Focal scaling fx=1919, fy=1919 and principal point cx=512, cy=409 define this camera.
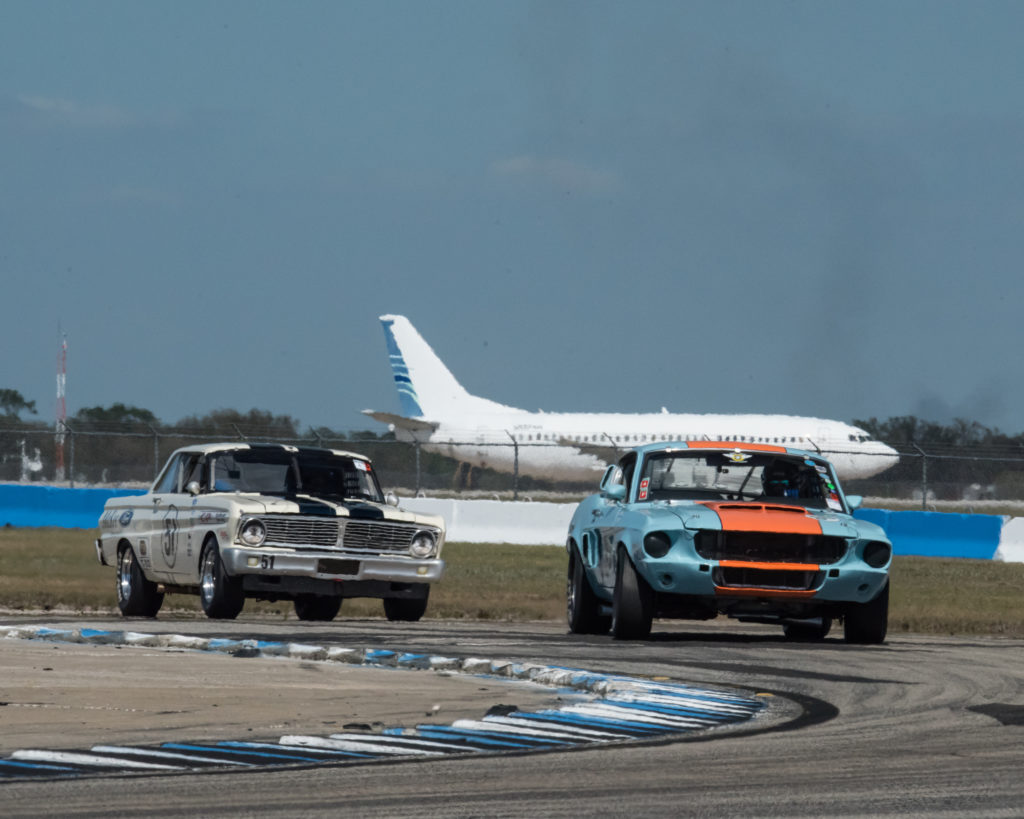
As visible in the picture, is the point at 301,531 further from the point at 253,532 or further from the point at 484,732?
the point at 484,732

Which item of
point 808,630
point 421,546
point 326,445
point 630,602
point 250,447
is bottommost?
point 808,630

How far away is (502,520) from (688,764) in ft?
83.6

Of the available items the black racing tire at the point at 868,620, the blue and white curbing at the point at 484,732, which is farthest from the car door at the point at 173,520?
the black racing tire at the point at 868,620

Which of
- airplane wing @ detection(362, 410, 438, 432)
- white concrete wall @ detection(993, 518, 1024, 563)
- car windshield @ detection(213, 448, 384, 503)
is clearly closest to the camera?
car windshield @ detection(213, 448, 384, 503)

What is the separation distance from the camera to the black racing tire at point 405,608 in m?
16.8

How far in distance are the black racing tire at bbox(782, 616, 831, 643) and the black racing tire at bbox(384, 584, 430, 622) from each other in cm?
316

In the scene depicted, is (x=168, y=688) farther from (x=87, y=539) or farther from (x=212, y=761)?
(x=87, y=539)

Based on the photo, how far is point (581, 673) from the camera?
10703 mm

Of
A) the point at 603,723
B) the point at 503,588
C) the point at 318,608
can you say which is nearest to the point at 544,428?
the point at 503,588

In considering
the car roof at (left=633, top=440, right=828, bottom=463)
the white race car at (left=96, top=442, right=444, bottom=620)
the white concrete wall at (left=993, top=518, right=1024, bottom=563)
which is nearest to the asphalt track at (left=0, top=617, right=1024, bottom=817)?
the car roof at (left=633, top=440, right=828, bottom=463)

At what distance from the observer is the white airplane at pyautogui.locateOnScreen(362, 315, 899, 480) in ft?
192

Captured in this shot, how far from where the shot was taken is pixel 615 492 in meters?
14.9

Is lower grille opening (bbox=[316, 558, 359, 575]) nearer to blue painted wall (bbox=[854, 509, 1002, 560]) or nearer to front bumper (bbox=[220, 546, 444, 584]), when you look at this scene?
front bumper (bbox=[220, 546, 444, 584])

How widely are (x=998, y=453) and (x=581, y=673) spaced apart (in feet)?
115
